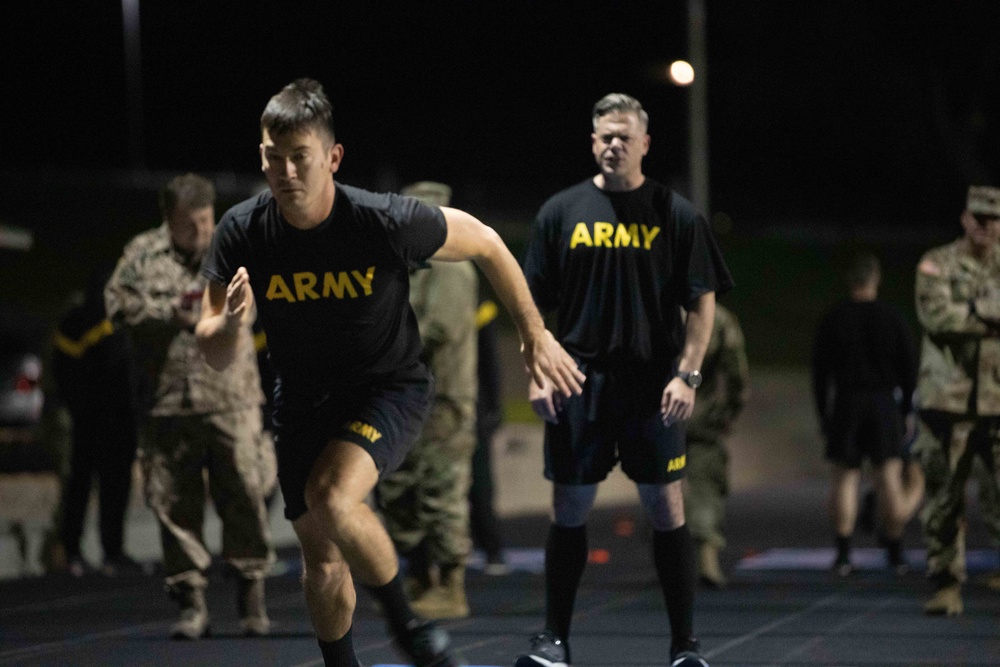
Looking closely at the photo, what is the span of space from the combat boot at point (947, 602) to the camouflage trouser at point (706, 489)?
1953 mm

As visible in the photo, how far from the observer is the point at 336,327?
5.74 m

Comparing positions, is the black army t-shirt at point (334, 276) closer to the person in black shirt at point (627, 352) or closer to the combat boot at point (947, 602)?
the person in black shirt at point (627, 352)

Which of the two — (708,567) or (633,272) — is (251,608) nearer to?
(633,272)

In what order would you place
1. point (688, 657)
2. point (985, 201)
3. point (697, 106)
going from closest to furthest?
point (688, 657) → point (985, 201) → point (697, 106)

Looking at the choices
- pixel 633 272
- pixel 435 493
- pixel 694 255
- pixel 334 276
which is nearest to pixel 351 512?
pixel 334 276

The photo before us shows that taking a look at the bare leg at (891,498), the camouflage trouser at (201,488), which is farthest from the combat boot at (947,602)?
the camouflage trouser at (201,488)

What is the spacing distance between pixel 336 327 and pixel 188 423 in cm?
289

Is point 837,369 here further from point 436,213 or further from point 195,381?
point 436,213

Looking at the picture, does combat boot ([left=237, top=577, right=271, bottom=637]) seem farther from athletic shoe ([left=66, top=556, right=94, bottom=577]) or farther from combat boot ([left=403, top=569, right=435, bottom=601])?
athletic shoe ([left=66, top=556, right=94, bottom=577])

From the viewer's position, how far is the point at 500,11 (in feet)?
135

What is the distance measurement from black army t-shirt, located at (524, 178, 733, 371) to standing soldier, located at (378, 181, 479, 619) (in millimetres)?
2518

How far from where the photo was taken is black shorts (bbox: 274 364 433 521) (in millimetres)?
5730

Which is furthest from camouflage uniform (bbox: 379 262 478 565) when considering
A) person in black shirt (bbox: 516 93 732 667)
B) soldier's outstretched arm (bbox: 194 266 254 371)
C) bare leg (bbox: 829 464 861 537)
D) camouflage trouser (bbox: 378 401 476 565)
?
soldier's outstretched arm (bbox: 194 266 254 371)

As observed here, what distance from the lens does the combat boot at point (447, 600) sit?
9406 mm
